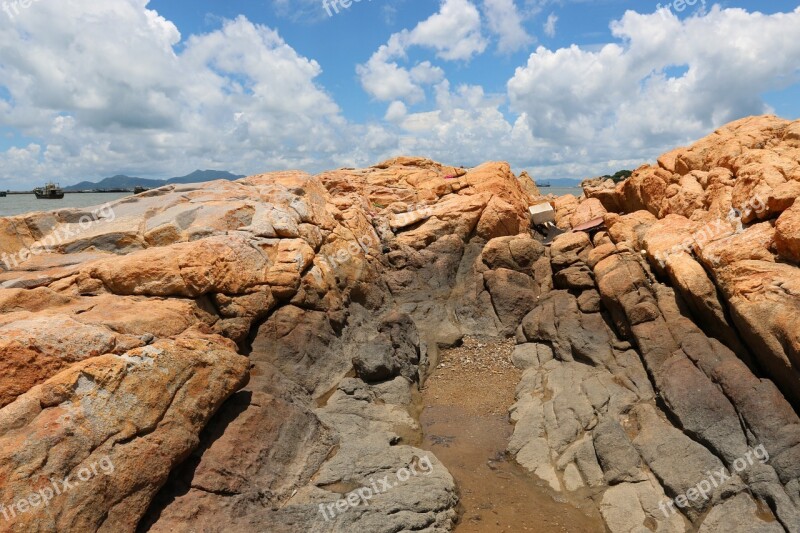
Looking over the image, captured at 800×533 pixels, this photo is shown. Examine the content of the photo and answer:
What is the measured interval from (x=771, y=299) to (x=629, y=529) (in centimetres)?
555

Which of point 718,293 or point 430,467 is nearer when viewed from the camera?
point 430,467

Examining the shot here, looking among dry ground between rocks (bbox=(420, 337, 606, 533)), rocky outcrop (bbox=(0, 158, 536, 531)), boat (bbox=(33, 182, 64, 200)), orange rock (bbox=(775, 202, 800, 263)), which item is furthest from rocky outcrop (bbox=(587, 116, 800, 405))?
boat (bbox=(33, 182, 64, 200))

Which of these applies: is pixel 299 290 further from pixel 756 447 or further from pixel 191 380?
pixel 756 447

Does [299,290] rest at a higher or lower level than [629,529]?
higher

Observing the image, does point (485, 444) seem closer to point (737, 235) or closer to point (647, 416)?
point (647, 416)

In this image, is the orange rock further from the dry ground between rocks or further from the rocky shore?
the dry ground between rocks

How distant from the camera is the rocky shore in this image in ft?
29.0

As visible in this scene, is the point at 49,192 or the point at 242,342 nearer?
the point at 242,342

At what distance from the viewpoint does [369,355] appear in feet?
49.4

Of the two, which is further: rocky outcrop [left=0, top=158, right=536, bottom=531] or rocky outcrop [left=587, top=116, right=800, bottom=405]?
rocky outcrop [left=587, top=116, right=800, bottom=405]

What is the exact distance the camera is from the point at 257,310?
13695 millimetres

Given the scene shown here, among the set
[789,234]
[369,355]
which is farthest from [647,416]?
[369,355]

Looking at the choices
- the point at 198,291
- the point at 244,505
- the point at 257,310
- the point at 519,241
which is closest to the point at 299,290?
the point at 257,310

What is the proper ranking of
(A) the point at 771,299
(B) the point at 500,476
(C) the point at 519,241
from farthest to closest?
(C) the point at 519,241 → (B) the point at 500,476 → (A) the point at 771,299
